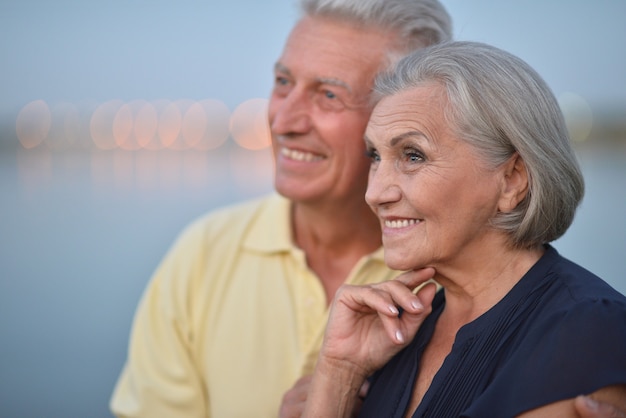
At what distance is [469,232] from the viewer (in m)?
2.21

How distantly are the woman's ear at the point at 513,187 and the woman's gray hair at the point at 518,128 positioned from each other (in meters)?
0.02

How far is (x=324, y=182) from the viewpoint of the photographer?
309 centimetres

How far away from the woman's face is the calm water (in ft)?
1.66

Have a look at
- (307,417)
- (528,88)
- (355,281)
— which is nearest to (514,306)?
(528,88)

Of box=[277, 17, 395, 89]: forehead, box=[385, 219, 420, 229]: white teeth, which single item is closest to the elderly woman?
box=[385, 219, 420, 229]: white teeth

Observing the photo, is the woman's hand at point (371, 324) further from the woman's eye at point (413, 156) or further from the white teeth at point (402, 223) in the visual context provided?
the woman's eye at point (413, 156)

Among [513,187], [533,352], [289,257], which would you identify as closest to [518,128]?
[513,187]

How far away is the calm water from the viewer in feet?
20.0

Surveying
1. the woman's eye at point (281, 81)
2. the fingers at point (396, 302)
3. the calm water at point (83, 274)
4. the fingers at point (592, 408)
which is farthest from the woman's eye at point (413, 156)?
the woman's eye at point (281, 81)

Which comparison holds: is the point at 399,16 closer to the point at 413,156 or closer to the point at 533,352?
the point at 413,156

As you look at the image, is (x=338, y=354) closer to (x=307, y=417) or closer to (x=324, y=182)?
(x=307, y=417)

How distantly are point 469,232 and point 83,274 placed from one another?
768 cm

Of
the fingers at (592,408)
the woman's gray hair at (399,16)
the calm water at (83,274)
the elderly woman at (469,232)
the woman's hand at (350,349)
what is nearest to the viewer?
the fingers at (592,408)

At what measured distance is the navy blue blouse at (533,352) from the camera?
1.84m
